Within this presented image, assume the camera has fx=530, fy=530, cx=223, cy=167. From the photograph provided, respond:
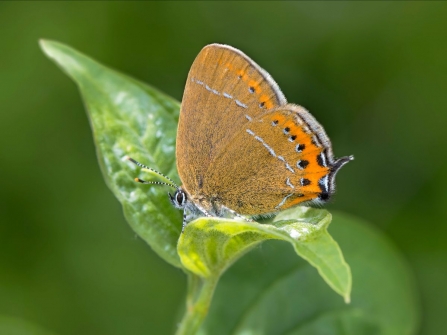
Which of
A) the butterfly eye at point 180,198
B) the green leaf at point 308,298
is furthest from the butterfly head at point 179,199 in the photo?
the green leaf at point 308,298

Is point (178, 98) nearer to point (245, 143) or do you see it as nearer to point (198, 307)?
point (245, 143)

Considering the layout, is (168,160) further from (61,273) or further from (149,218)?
(61,273)

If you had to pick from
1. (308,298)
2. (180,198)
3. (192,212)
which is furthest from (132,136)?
(308,298)

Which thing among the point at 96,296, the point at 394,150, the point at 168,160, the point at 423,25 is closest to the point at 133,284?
the point at 96,296

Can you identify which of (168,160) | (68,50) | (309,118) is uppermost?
(309,118)

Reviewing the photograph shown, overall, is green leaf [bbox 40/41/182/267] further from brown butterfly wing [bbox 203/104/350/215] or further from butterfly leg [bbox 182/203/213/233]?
brown butterfly wing [bbox 203/104/350/215]

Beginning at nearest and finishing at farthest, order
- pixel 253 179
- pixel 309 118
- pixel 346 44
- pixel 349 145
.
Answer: pixel 309 118
pixel 253 179
pixel 349 145
pixel 346 44
